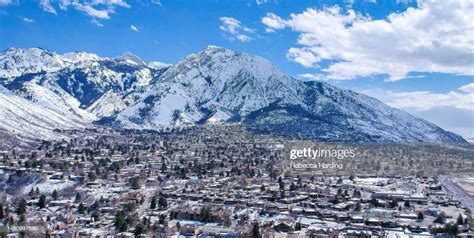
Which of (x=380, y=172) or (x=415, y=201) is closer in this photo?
(x=415, y=201)

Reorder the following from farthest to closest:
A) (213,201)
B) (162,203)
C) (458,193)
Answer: (458,193), (213,201), (162,203)

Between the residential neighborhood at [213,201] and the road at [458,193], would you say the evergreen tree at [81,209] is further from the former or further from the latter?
the road at [458,193]

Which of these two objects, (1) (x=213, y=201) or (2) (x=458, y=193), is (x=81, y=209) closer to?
(1) (x=213, y=201)

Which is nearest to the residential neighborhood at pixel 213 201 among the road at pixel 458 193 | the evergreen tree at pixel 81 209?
the evergreen tree at pixel 81 209

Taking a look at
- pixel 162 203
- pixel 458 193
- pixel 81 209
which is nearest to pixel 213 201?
pixel 162 203

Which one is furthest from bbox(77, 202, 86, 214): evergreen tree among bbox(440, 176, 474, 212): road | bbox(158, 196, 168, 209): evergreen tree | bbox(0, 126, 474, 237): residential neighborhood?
bbox(440, 176, 474, 212): road

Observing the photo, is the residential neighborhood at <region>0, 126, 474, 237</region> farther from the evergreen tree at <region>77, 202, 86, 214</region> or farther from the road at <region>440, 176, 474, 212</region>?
the road at <region>440, 176, 474, 212</region>

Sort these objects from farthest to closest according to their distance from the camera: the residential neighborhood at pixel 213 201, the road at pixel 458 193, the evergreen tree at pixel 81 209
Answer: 1. the road at pixel 458 193
2. the evergreen tree at pixel 81 209
3. the residential neighborhood at pixel 213 201

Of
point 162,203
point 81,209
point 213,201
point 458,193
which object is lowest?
point 81,209

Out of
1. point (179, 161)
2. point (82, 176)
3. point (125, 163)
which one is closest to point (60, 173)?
point (82, 176)

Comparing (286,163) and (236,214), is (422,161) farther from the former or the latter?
(236,214)

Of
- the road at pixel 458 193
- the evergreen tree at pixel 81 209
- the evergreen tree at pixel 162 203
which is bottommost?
the evergreen tree at pixel 81 209
